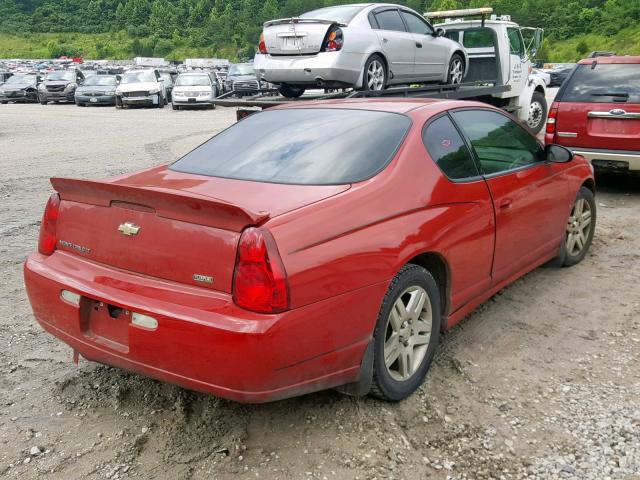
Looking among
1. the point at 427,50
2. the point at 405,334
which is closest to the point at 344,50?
the point at 427,50

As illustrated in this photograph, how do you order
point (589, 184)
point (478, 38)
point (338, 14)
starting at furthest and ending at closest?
1. point (478, 38)
2. point (338, 14)
3. point (589, 184)

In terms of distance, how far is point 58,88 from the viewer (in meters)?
31.2

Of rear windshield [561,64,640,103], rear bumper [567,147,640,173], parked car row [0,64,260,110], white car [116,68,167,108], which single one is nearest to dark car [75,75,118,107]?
parked car row [0,64,260,110]

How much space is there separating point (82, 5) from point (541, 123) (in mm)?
156776

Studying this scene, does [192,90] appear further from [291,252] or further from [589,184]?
[291,252]

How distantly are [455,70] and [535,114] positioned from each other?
148 inches

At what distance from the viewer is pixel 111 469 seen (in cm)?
277

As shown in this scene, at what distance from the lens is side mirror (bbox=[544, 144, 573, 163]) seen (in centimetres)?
467

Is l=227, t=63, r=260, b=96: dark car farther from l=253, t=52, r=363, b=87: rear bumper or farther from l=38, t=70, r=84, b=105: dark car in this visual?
l=253, t=52, r=363, b=87: rear bumper

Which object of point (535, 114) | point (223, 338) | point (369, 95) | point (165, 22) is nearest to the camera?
point (223, 338)

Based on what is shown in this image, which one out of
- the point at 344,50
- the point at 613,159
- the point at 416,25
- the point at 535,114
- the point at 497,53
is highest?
the point at 416,25

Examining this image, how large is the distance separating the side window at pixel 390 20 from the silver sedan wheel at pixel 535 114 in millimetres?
5200

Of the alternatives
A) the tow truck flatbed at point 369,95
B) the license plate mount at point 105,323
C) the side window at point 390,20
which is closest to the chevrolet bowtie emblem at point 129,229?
the license plate mount at point 105,323

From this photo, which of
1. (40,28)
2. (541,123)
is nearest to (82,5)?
(40,28)
